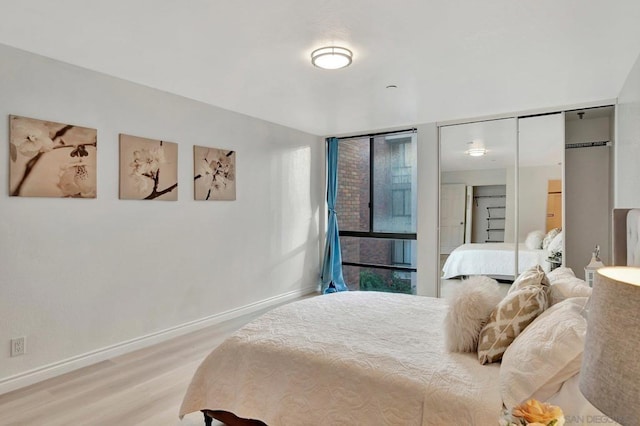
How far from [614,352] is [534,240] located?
4.23 m

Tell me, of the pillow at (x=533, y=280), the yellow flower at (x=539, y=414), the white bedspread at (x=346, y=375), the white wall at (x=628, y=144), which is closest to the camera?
the yellow flower at (x=539, y=414)

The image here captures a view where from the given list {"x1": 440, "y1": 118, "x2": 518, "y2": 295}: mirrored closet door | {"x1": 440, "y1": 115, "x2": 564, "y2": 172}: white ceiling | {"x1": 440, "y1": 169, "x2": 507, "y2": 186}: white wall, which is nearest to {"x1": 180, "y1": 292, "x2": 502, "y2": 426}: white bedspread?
→ {"x1": 440, "y1": 118, "x2": 518, "y2": 295}: mirrored closet door

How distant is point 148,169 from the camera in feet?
12.0

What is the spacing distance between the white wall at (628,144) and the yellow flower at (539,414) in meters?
2.54

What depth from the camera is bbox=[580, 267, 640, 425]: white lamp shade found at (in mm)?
652

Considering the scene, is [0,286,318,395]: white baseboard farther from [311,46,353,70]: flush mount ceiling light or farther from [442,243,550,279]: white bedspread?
[311,46,353,70]: flush mount ceiling light

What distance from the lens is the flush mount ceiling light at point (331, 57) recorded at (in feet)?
8.93

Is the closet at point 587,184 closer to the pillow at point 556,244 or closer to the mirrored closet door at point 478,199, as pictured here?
the pillow at point 556,244

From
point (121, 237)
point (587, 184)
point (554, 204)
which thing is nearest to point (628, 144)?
point (587, 184)

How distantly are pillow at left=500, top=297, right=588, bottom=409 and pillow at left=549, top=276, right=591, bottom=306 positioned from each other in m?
0.43

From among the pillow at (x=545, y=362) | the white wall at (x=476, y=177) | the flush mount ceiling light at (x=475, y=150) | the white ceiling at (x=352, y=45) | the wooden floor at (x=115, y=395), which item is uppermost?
the white ceiling at (x=352, y=45)

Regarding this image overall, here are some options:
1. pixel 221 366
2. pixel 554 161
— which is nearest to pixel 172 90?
pixel 221 366

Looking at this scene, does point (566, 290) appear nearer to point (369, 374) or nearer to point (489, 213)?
point (369, 374)

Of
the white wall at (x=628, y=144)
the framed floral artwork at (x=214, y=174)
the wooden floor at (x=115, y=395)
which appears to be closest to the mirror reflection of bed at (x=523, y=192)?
the white wall at (x=628, y=144)
